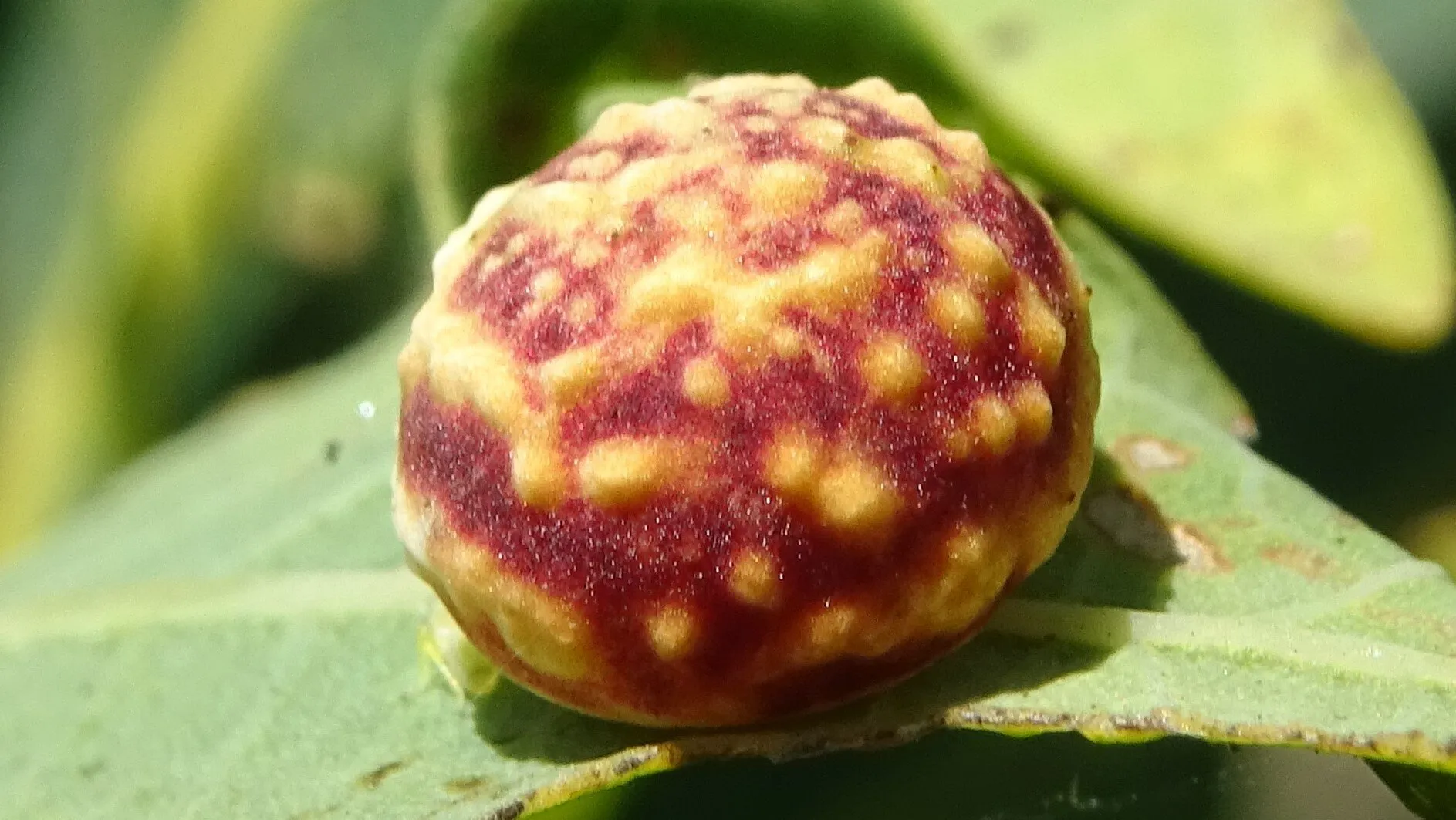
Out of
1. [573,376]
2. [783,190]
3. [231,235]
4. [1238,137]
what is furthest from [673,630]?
[231,235]

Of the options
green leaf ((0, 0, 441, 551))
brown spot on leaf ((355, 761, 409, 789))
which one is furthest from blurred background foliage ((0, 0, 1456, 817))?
brown spot on leaf ((355, 761, 409, 789))

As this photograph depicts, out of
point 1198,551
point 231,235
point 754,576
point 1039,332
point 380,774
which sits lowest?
point 231,235

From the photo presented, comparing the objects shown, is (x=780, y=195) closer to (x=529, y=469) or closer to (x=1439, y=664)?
(x=529, y=469)

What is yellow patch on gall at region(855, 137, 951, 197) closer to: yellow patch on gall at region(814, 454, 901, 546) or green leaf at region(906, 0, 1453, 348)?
yellow patch on gall at region(814, 454, 901, 546)

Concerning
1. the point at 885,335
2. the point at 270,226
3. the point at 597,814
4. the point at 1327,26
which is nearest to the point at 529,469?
the point at 885,335

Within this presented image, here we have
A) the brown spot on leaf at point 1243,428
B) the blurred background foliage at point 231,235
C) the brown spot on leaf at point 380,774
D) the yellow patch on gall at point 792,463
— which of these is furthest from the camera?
the blurred background foliage at point 231,235

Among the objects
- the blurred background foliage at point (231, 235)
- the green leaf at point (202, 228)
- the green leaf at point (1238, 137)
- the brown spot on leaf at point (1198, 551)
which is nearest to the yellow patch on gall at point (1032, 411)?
the brown spot on leaf at point (1198, 551)

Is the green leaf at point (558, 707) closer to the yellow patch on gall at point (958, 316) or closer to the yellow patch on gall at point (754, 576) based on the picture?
the yellow patch on gall at point (754, 576)

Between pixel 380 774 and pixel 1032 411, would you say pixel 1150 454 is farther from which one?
pixel 380 774
